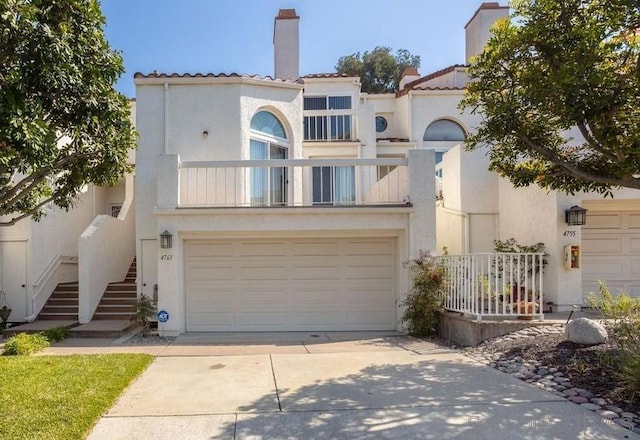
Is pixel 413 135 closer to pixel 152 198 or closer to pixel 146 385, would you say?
pixel 152 198

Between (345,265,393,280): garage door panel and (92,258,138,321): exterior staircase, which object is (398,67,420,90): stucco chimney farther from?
(92,258,138,321): exterior staircase

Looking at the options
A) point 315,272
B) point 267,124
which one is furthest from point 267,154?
point 315,272

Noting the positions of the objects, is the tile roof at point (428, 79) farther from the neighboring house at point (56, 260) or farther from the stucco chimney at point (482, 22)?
the neighboring house at point (56, 260)

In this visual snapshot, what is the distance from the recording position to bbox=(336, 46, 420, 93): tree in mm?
35000

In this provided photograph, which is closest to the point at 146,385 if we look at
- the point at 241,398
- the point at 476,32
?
the point at 241,398

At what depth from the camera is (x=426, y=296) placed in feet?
31.0

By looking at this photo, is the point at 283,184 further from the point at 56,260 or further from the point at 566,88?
the point at 566,88

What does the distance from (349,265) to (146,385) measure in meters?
5.71

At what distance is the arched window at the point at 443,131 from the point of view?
58.2 feet

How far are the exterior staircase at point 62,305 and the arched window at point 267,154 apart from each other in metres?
5.59

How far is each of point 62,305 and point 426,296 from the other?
944 cm

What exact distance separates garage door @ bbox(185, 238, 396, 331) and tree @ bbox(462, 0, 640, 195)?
4370mm

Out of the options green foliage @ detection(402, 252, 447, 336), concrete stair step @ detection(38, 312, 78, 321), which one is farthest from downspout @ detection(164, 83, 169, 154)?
green foliage @ detection(402, 252, 447, 336)

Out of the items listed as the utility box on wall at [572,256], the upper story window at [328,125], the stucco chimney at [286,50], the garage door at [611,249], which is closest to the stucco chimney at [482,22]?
the upper story window at [328,125]
